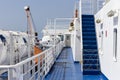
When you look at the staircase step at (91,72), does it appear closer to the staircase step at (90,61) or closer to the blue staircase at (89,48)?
the blue staircase at (89,48)

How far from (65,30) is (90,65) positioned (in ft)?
67.6

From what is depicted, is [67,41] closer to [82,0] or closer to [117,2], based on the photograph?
[82,0]

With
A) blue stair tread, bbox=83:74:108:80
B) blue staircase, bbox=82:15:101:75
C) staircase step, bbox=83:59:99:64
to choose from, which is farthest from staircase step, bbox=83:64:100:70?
blue stair tread, bbox=83:74:108:80

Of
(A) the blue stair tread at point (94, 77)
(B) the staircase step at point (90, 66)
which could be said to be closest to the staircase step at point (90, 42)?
(B) the staircase step at point (90, 66)

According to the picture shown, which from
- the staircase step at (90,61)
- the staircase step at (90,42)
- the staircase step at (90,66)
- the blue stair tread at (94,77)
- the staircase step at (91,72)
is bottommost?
the blue stair tread at (94,77)

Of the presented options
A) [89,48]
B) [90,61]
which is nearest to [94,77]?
[90,61]

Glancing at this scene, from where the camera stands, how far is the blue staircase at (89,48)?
10000 millimetres

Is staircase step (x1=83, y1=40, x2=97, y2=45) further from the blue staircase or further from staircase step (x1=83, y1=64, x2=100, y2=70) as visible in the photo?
staircase step (x1=83, y1=64, x2=100, y2=70)

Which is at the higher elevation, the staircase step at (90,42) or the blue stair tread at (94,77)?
the staircase step at (90,42)

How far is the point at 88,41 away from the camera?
11.3 metres

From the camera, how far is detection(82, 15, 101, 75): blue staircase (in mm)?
10000

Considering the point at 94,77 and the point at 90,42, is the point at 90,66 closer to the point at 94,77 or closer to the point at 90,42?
the point at 94,77

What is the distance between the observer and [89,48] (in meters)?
11.1

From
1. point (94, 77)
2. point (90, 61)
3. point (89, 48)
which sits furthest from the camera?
point (89, 48)
